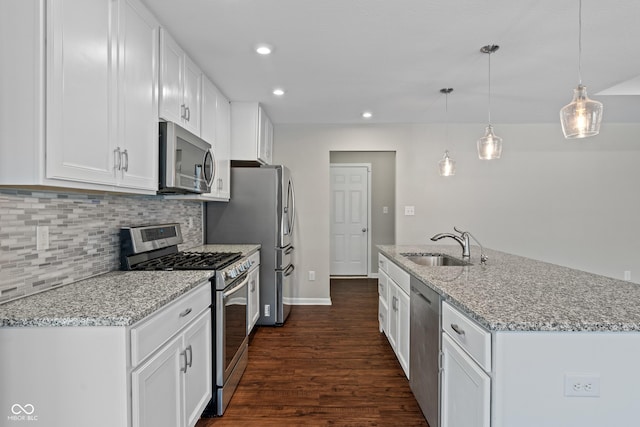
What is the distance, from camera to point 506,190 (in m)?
4.32

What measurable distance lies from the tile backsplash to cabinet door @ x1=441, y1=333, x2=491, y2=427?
6.03ft

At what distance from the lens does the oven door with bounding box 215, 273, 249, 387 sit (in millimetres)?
2004

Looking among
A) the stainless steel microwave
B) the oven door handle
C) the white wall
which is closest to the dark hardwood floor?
the oven door handle

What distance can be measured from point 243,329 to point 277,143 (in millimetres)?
2573

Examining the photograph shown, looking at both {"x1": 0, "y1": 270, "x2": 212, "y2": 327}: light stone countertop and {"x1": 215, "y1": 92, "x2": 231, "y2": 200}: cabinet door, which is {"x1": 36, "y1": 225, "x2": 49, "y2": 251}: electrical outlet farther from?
{"x1": 215, "y1": 92, "x2": 231, "y2": 200}: cabinet door

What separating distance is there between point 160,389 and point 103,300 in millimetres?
431

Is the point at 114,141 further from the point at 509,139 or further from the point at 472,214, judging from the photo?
the point at 509,139

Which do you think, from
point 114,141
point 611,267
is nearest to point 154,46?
point 114,141

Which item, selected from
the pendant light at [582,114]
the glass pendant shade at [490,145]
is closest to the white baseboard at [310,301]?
the glass pendant shade at [490,145]

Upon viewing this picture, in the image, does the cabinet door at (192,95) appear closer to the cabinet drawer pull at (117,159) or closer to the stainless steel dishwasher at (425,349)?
the cabinet drawer pull at (117,159)

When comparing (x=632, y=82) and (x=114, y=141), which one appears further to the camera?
(x=632, y=82)

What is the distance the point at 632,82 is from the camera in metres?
3.19

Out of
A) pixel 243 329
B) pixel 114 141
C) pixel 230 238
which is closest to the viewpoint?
pixel 114 141

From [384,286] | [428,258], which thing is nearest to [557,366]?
[428,258]
